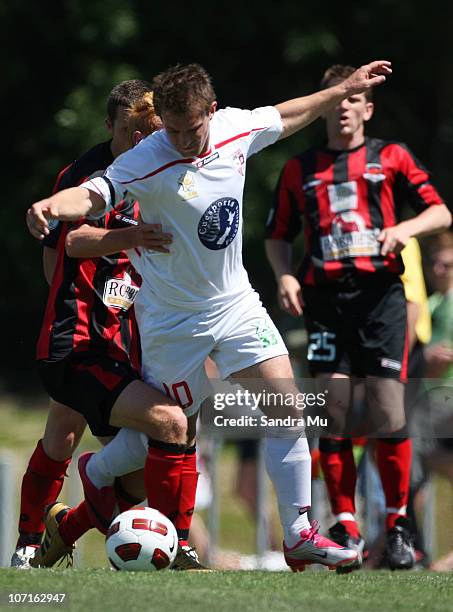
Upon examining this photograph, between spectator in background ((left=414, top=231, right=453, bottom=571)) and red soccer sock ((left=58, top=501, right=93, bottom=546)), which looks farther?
spectator in background ((left=414, top=231, right=453, bottom=571))

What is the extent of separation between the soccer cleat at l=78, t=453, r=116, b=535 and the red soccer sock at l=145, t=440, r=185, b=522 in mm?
396

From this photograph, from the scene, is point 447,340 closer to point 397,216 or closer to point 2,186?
point 397,216

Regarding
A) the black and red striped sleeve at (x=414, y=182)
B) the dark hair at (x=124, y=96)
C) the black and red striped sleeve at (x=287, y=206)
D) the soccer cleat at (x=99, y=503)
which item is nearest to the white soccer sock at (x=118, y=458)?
the soccer cleat at (x=99, y=503)

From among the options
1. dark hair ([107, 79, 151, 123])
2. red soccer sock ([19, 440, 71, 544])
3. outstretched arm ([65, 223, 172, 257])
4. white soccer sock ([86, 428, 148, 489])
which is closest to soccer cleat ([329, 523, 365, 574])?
white soccer sock ([86, 428, 148, 489])

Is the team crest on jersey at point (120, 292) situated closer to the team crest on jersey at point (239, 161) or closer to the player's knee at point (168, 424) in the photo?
the player's knee at point (168, 424)

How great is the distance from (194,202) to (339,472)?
190 cm

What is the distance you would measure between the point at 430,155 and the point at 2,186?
13.7ft

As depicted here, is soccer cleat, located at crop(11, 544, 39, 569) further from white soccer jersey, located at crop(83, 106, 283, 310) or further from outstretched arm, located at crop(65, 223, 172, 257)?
outstretched arm, located at crop(65, 223, 172, 257)

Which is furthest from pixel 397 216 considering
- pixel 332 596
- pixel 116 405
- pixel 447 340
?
pixel 332 596

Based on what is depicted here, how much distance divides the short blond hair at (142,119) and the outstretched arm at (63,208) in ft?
2.77

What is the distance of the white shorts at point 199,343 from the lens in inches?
216

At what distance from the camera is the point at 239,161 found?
5465 millimetres

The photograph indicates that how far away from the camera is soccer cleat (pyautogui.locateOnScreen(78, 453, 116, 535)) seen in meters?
5.85

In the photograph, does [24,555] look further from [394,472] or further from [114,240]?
[394,472]
